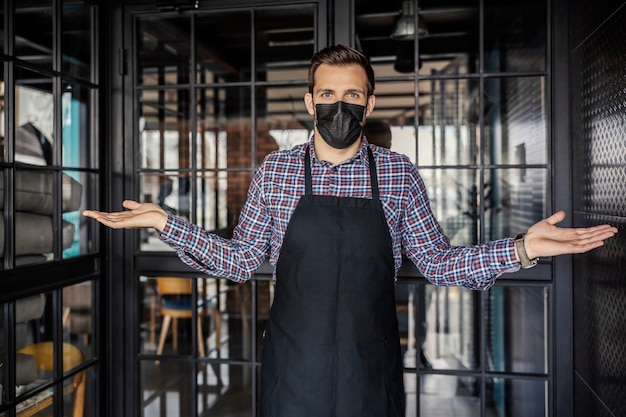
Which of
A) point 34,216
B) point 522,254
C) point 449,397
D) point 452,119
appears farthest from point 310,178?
point 452,119

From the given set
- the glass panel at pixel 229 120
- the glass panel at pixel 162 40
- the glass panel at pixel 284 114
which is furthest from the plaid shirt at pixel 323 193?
the glass panel at pixel 284 114

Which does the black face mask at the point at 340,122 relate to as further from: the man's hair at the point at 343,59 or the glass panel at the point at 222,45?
the glass panel at the point at 222,45

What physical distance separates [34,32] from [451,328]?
3920 mm

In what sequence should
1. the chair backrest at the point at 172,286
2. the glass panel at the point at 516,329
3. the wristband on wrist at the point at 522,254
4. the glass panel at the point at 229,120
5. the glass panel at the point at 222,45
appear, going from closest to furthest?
the wristband on wrist at the point at 522,254 < the glass panel at the point at 516,329 < the chair backrest at the point at 172,286 < the glass panel at the point at 222,45 < the glass panel at the point at 229,120

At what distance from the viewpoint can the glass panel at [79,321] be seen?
2.69 m

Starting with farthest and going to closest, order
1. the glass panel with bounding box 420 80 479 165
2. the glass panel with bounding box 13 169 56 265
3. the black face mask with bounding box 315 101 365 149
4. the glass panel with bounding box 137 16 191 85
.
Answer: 1. the glass panel with bounding box 420 80 479 165
2. the glass panel with bounding box 137 16 191 85
3. the glass panel with bounding box 13 169 56 265
4. the black face mask with bounding box 315 101 365 149

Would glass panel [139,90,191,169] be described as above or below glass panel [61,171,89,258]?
above

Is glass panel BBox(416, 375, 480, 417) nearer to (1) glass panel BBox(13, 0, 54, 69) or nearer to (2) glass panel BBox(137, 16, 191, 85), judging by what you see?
(2) glass panel BBox(137, 16, 191, 85)

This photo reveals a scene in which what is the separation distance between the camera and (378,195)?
6.10 feet

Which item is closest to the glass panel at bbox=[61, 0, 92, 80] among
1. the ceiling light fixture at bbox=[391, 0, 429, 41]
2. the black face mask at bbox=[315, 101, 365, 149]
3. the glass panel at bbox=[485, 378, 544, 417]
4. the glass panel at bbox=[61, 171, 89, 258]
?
the glass panel at bbox=[61, 171, 89, 258]

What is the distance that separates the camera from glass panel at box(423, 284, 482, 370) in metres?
4.70

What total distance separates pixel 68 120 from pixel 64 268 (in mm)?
649

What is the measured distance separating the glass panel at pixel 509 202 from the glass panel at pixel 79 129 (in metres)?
2.33

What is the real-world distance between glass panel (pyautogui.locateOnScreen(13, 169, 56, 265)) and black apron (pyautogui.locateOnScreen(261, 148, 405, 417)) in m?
1.11
